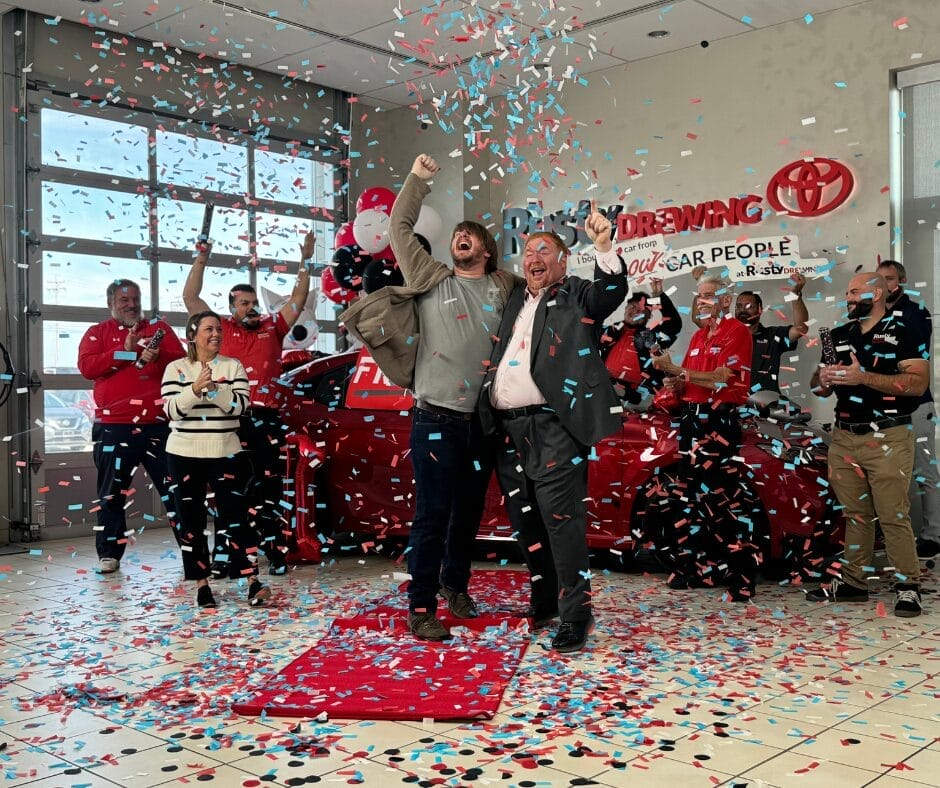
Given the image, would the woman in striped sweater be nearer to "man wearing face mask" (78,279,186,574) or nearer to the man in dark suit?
"man wearing face mask" (78,279,186,574)

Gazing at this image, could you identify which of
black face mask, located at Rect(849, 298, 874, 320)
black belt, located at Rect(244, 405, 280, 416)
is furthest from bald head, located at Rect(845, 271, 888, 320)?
black belt, located at Rect(244, 405, 280, 416)

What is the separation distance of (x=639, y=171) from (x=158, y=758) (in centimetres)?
616

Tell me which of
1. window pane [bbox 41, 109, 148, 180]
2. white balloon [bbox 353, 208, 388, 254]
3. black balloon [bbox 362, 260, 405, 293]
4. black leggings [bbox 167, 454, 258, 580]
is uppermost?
window pane [bbox 41, 109, 148, 180]

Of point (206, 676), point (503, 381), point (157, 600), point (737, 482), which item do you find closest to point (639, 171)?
point (737, 482)

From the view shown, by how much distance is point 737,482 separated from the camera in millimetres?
4898

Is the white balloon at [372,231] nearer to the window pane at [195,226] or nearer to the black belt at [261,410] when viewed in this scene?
the window pane at [195,226]

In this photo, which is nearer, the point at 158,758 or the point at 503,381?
the point at 158,758

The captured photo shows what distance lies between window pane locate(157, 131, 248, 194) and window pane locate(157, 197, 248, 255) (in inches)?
6.7

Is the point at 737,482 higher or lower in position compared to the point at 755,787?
higher

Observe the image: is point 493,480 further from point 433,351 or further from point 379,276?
point 379,276

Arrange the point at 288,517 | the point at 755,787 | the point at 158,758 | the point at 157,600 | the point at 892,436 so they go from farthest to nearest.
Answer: the point at 288,517
the point at 157,600
the point at 892,436
the point at 158,758
the point at 755,787

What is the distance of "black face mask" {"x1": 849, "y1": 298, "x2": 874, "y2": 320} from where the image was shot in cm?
467

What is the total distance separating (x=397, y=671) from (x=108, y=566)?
2.79m

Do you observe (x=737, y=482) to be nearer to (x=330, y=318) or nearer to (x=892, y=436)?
(x=892, y=436)
